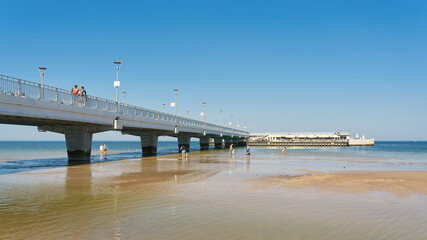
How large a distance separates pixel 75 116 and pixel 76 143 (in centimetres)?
825

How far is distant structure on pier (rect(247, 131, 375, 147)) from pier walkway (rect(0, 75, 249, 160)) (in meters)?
89.1

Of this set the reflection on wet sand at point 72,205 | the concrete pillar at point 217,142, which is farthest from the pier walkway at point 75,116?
the concrete pillar at point 217,142

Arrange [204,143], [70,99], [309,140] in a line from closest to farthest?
[70,99] < [204,143] < [309,140]

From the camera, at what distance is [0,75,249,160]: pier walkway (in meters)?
25.3

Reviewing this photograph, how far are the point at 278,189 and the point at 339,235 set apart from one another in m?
8.09

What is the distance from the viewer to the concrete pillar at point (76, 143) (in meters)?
39.2

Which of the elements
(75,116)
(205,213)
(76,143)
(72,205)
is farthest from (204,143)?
(205,213)

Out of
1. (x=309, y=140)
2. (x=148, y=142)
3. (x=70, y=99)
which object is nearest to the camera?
(x=70, y=99)

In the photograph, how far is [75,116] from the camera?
3219 centimetres

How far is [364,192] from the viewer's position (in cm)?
1661

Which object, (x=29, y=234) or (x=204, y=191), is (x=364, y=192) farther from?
(x=29, y=234)

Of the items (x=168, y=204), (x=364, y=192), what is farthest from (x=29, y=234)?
(x=364, y=192)

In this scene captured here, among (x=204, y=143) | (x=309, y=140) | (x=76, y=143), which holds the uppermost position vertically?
(x=76, y=143)

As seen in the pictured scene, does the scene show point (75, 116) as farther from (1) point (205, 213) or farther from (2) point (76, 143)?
(1) point (205, 213)
